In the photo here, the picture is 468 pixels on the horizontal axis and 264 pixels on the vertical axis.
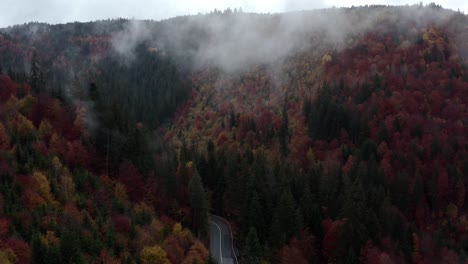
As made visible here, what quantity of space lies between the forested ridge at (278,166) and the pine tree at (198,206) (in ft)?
0.54

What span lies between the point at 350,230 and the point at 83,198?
37857mm

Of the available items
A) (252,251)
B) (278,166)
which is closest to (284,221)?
(252,251)

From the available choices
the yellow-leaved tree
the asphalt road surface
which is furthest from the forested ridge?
the asphalt road surface

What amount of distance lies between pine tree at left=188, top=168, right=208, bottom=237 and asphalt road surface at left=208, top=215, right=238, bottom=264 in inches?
128

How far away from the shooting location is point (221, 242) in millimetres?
71562

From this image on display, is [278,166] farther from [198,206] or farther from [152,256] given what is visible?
[152,256]

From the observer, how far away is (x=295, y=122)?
12481cm

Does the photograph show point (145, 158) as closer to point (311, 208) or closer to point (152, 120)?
point (311, 208)

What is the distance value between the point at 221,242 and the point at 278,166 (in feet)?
76.3

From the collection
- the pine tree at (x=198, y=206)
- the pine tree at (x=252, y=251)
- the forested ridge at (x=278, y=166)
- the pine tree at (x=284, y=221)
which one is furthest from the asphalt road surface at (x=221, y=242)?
the pine tree at (x=284, y=221)

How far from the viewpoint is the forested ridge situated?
54.1m

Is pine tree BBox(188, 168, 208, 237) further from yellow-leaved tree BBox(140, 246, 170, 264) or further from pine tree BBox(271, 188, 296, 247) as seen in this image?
yellow-leaved tree BBox(140, 246, 170, 264)

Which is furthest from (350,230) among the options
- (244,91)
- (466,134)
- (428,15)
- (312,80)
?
(428,15)

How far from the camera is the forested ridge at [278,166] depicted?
54.1 m
